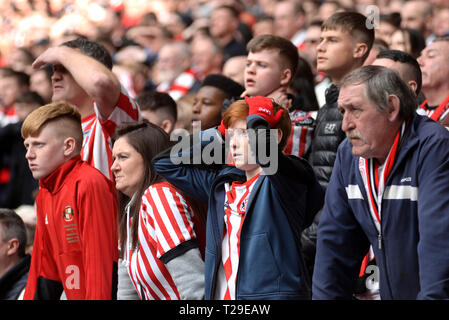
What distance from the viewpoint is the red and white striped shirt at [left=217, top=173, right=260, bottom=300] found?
13.6 feet

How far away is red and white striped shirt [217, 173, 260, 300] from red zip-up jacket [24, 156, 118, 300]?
0.84 meters

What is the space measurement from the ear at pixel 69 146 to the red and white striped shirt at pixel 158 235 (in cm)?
64

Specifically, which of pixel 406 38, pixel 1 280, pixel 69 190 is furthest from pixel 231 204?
pixel 406 38

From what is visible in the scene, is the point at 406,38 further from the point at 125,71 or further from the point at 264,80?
the point at 125,71

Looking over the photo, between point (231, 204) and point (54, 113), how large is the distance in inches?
56.0

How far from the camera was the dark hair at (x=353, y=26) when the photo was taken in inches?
229

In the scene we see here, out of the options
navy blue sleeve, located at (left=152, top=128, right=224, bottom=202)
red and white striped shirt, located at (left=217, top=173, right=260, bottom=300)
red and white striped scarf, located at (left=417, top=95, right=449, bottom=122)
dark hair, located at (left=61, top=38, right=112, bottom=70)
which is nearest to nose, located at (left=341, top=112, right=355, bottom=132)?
red and white striped shirt, located at (left=217, top=173, right=260, bottom=300)

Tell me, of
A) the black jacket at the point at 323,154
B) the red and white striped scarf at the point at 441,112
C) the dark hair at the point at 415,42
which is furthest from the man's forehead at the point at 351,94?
the dark hair at the point at 415,42

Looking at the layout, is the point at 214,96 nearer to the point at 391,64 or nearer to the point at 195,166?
the point at 391,64

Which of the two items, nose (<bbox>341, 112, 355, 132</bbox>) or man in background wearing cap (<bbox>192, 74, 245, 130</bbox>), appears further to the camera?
man in background wearing cap (<bbox>192, 74, 245, 130</bbox>)

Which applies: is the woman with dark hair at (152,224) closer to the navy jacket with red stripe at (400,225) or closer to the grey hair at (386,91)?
the navy jacket with red stripe at (400,225)

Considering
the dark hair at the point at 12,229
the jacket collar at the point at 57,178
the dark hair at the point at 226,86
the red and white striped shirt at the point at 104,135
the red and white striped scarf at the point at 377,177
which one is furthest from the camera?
the dark hair at the point at 226,86

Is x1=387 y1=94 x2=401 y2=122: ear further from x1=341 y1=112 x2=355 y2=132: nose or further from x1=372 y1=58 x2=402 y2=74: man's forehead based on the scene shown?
x1=372 y1=58 x2=402 y2=74: man's forehead

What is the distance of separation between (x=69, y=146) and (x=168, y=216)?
3.00ft
